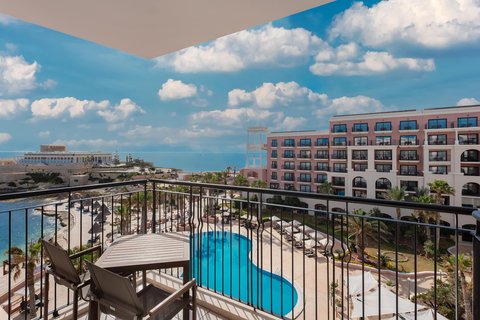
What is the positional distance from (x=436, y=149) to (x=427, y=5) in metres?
17.0

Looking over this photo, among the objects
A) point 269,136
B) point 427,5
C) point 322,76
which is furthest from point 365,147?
point 322,76

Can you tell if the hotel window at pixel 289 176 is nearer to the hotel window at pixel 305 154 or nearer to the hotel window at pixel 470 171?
the hotel window at pixel 305 154

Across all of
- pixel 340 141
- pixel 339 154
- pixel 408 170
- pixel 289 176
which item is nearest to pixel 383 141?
pixel 408 170

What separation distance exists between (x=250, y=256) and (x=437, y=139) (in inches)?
1345

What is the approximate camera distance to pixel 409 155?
98.7ft

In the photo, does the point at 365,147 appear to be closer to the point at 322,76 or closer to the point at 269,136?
the point at 269,136

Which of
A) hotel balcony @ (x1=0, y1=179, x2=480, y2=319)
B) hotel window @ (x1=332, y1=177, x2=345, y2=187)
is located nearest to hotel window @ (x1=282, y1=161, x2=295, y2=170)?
hotel window @ (x1=332, y1=177, x2=345, y2=187)

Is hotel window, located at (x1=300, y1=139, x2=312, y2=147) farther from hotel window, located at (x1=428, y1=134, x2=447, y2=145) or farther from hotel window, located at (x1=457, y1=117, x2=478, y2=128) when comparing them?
hotel window, located at (x1=457, y1=117, x2=478, y2=128)

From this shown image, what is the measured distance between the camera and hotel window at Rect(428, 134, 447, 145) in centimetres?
2809

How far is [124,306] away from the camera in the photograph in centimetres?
146

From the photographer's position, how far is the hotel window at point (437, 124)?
95.1ft

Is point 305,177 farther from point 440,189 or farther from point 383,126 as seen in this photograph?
point 440,189

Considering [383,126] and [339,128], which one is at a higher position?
[339,128]

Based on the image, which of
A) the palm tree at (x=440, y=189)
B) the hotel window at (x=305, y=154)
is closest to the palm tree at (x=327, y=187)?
the hotel window at (x=305, y=154)
